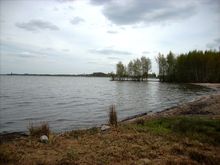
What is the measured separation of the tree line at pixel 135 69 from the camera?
11556 centimetres

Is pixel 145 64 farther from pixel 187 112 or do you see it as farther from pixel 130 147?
pixel 130 147

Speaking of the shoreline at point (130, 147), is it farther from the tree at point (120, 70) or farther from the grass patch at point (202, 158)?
the tree at point (120, 70)

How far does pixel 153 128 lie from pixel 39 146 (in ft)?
16.4

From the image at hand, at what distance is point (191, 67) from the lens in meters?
87.7

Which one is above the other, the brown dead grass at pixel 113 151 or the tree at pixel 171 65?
the tree at pixel 171 65

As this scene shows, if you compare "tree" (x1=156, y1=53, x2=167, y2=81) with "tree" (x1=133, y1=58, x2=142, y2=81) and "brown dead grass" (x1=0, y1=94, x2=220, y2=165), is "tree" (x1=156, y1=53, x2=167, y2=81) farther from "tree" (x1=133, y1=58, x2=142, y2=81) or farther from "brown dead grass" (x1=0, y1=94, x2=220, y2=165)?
"brown dead grass" (x1=0, y1=94, x2=220, y2=165)

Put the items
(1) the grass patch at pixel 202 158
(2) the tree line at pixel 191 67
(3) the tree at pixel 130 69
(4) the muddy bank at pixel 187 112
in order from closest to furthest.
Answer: (1) the grass patch at pixel 202 158 → (4) the muddy bank at pixel 187 112 → (2) the tree line at pixel 191 67 → (3) the tree at pixel 130 69

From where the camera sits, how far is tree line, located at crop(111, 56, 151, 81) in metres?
116

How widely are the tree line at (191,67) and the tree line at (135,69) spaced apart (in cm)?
1229

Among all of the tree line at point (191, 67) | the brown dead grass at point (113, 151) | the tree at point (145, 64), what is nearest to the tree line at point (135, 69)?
the tree at point (145, 64)

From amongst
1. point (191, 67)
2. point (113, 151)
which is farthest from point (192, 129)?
point (191, 67)

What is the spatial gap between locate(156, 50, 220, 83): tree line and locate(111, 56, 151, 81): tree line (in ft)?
40.3

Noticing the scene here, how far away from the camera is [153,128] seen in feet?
34.5

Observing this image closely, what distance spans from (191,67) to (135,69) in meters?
34.9
